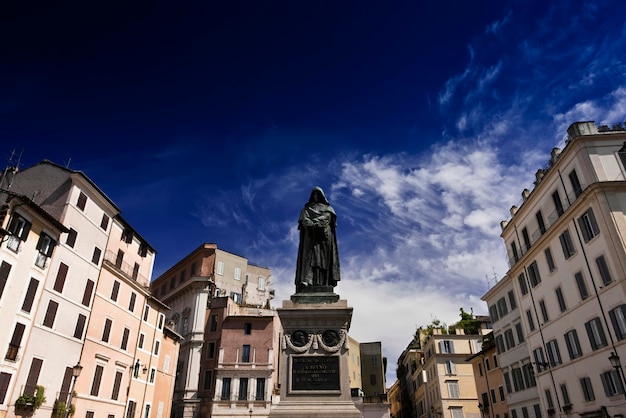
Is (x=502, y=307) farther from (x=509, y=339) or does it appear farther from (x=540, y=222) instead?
(x=540, y=222)

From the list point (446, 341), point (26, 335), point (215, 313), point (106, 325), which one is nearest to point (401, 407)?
point (446, 341)

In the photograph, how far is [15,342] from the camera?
26562 mm

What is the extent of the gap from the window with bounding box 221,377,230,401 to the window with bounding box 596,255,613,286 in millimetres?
37656

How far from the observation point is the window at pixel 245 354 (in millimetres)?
48903

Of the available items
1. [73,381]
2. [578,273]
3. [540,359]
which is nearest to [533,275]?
[540,359]

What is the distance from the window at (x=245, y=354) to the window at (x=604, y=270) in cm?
3650

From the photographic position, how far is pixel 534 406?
35.6 m

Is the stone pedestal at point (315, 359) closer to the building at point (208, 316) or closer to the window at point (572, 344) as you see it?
the window at point (572, 344)

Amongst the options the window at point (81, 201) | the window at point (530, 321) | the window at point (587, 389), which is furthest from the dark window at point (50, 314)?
the window at point (530, 321)

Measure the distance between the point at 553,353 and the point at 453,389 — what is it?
29785 millimetres

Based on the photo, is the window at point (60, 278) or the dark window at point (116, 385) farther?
the dark window at point (116, 385)

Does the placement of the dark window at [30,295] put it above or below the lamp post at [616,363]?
above

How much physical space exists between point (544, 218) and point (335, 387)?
29119 mm

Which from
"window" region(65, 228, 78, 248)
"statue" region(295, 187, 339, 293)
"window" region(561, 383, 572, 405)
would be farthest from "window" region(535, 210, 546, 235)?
"window" region(65, 228, 78, 248)
